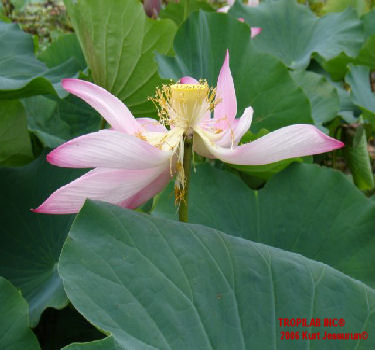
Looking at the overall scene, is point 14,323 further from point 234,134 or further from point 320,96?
point 320,96

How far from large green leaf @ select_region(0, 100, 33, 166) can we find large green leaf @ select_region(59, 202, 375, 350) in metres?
0.60

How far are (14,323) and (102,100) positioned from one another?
0.35 meters

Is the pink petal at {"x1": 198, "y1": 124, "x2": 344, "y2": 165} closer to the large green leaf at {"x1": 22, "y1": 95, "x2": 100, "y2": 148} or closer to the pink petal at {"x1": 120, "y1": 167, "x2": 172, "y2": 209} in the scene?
the pink petal at {"x1": 120, "y1": 167, "x2": 172, "y2": 209}

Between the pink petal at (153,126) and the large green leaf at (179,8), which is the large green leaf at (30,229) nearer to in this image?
the pink petal at (153,126)

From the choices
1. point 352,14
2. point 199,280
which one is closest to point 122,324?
point 199,280

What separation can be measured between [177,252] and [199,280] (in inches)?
1.8

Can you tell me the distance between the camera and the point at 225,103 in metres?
0.78

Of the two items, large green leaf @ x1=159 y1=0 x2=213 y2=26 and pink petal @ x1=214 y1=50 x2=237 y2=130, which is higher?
pink petal @ x1=214 y1=50 x2=237 y2=130

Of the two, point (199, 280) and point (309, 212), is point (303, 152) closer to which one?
point (199, 280)

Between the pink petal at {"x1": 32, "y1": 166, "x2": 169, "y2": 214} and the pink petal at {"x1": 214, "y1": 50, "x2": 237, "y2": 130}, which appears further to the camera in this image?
the pink petal at {"x1": 214, "y1": 50, "x2": 237, "y2": 130}

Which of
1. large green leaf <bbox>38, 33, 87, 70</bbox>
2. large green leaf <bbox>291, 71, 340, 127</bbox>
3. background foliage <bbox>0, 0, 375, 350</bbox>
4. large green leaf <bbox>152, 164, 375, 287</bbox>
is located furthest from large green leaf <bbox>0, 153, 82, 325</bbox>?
large green leaf <bbox>291, 71, 340, 127</bbox>

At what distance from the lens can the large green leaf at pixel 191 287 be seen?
57 cm

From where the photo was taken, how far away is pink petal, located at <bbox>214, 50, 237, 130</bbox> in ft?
2.49

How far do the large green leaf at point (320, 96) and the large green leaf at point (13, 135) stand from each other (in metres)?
0.83
